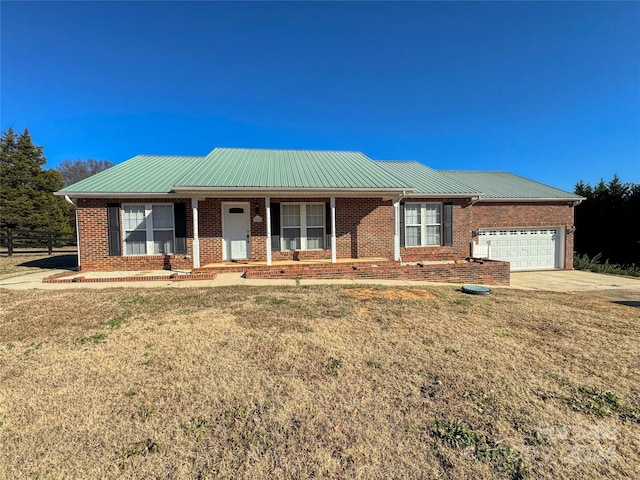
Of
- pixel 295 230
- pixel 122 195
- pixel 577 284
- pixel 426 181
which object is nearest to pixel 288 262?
pixel 295 230

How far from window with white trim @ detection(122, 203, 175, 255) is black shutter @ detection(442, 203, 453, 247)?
10514 mm

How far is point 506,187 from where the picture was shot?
1595 cm

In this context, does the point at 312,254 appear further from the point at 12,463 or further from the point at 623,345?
the point at 12,463

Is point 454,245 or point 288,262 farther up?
point 454,245

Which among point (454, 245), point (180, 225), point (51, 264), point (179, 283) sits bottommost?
point (179, 283)

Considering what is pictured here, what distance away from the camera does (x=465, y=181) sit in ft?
53.3

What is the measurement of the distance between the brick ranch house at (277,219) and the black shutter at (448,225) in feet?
0.13

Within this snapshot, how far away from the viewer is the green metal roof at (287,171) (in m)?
10.1

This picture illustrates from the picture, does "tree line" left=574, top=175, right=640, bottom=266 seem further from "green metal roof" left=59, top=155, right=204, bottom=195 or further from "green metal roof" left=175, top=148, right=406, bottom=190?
"green metal roof" left=59, top=155, right=204, bottom=195

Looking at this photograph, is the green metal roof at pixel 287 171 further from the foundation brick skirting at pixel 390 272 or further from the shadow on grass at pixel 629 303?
the shadow on grass at pixel 629 303

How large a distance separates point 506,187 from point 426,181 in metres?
5.54

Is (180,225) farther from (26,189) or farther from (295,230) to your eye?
(26,189)

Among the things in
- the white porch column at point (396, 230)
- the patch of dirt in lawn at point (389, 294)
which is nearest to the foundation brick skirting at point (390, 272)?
the white porch column at point (396, 230)

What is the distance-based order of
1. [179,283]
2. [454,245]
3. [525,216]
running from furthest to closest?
[525,216], [454,245], [179,283]
